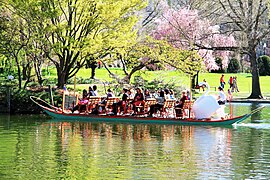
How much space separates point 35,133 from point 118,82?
19133 millimetres

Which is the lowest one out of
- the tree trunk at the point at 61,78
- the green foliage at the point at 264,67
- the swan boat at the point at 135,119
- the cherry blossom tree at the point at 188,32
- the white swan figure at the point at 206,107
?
the swan boat at the point at 135,119

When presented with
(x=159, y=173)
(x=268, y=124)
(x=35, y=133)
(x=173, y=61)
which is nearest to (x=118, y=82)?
(x=173, y=61)

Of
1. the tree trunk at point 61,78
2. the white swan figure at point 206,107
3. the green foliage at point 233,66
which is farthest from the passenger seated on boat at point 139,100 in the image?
the green foliage at point 233,66

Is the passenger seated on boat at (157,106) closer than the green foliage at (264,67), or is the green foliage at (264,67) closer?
the passenger seated on boat at (157,106)

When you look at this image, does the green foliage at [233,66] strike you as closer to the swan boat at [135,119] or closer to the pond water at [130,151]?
the swan boat at [135,119]

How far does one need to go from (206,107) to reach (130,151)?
9.59 meters

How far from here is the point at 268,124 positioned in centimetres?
3084

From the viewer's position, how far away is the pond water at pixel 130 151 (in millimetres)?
17141

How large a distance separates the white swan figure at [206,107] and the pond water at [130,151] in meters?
1.37

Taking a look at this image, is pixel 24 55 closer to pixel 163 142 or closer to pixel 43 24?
pixel 43 24

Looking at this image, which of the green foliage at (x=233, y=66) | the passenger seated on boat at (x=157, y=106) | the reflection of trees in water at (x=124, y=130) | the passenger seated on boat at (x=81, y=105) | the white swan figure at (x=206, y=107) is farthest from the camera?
the green foliage at (x=233, y=66)

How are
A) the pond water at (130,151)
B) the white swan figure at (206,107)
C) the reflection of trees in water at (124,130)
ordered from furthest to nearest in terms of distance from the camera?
1. the white swan figure at (206,107)
2. the reflection of trees in water at (124,130)
3. the pond water at (130,151)

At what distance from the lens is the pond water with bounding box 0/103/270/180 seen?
1714 centimetres

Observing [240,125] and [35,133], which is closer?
[35,133]
